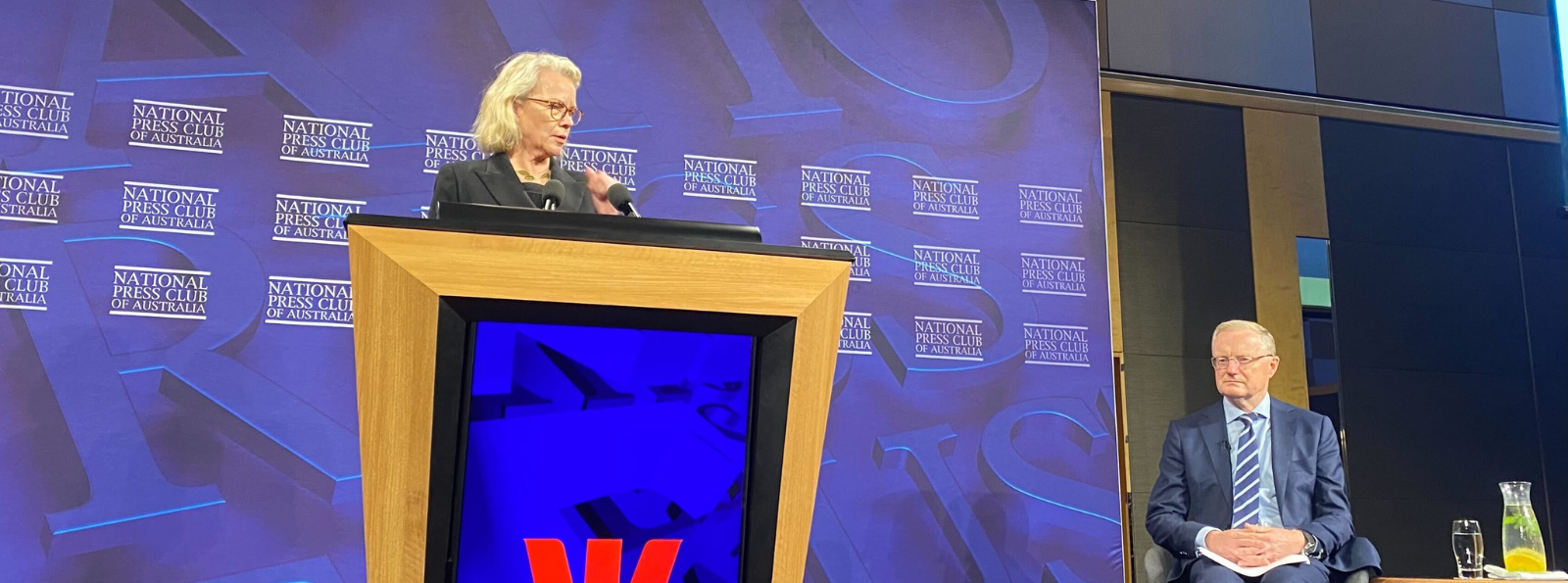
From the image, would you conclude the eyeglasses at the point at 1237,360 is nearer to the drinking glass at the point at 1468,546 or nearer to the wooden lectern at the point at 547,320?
the drinking glass at the point at 1468,546

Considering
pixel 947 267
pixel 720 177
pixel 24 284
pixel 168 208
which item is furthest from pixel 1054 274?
pixel 24 284

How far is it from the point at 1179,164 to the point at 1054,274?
97cm

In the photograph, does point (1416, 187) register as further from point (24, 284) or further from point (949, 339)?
point (24, 284)

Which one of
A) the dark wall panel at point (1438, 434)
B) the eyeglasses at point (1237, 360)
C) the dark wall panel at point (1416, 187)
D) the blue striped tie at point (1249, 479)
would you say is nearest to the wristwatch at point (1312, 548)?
the blue striped tie at point (1249, 479)

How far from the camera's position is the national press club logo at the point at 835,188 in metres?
3.97

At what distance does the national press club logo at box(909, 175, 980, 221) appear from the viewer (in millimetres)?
4066

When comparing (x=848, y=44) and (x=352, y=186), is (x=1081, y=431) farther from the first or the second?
(x=352, y=186)

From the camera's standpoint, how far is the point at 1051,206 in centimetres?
421

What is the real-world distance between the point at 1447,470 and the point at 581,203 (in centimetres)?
441

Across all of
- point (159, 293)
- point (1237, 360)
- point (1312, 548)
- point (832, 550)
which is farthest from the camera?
point (832, 550)

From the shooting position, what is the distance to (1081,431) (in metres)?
4.10

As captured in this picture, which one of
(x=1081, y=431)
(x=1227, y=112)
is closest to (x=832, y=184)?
(x=1081, y=431)

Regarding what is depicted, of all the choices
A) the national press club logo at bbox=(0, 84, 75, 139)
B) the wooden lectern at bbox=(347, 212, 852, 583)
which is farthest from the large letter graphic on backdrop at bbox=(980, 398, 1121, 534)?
the national press club logo at bbox=(0, 84, 75, 139)

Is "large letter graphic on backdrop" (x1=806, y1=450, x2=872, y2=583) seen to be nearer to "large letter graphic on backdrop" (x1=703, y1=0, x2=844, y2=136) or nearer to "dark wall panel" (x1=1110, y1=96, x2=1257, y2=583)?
"large letter graphic on backdrop" (x1=703, y1=0, x2=844, y2=136)
